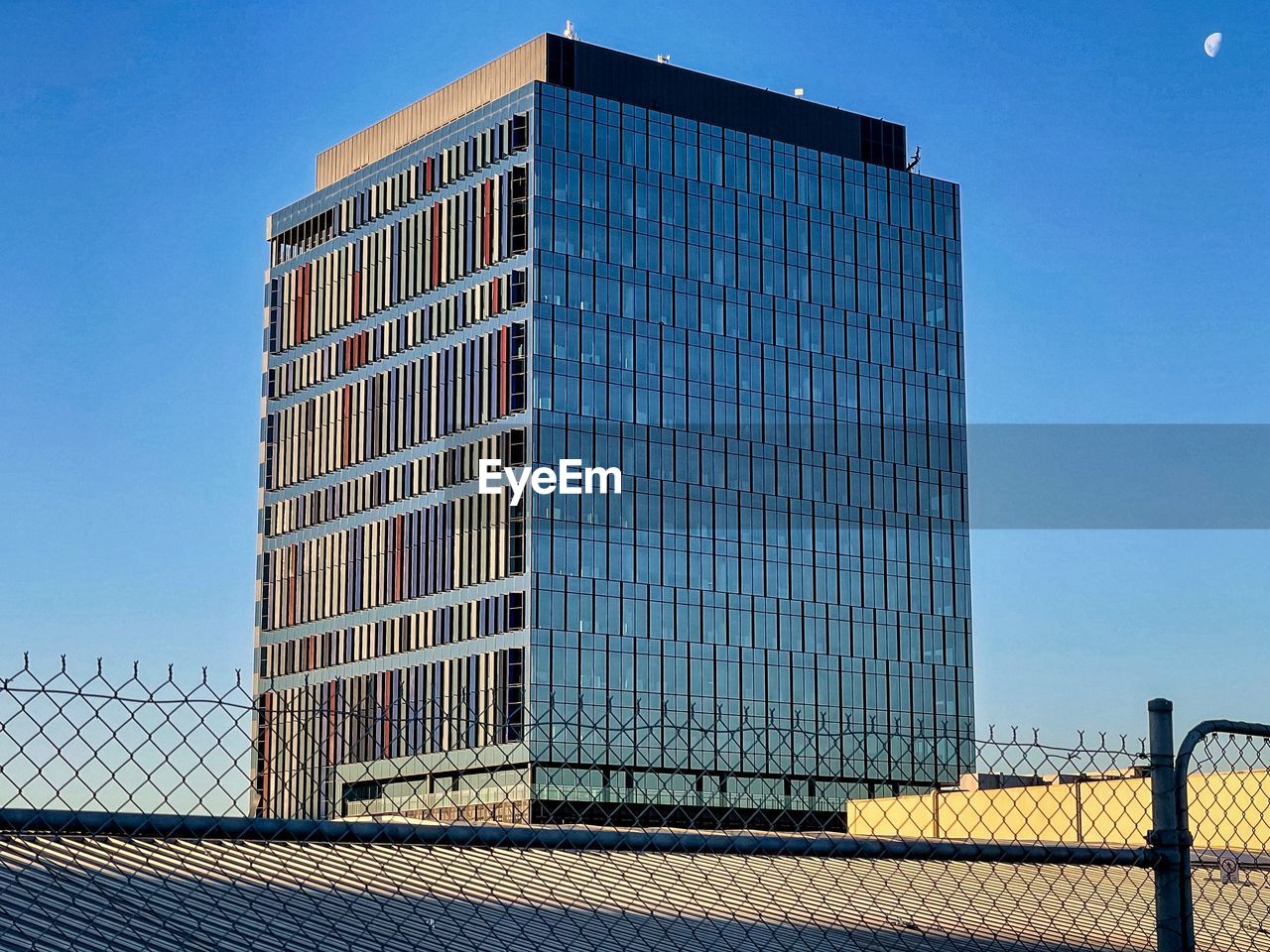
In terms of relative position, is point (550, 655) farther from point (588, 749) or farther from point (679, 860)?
point (679, 860)

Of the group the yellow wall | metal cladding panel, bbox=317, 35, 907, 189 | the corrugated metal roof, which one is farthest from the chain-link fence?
metal cladding panel, bbox=317, 35, 907, 189

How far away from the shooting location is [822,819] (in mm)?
104938

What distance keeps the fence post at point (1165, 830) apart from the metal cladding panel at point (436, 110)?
94440 millimetres

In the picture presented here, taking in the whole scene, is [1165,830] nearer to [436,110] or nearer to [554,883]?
[554,883]

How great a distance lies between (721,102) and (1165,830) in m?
101

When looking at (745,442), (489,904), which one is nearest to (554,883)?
(489,904)

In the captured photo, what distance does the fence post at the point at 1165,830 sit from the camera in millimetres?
8336

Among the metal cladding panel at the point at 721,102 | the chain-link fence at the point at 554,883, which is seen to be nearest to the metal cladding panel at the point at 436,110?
the metal cladding panel at the point at 721,102

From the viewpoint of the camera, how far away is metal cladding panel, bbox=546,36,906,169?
333ft

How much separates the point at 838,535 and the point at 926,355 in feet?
43.0

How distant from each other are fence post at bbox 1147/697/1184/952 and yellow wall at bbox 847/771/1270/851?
42.9 ft

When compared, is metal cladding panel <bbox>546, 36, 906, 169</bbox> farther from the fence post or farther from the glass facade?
the fence post

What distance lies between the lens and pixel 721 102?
107 metres

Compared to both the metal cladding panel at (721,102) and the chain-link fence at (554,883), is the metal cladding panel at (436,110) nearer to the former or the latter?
the metal cladding panel at (721,102)
